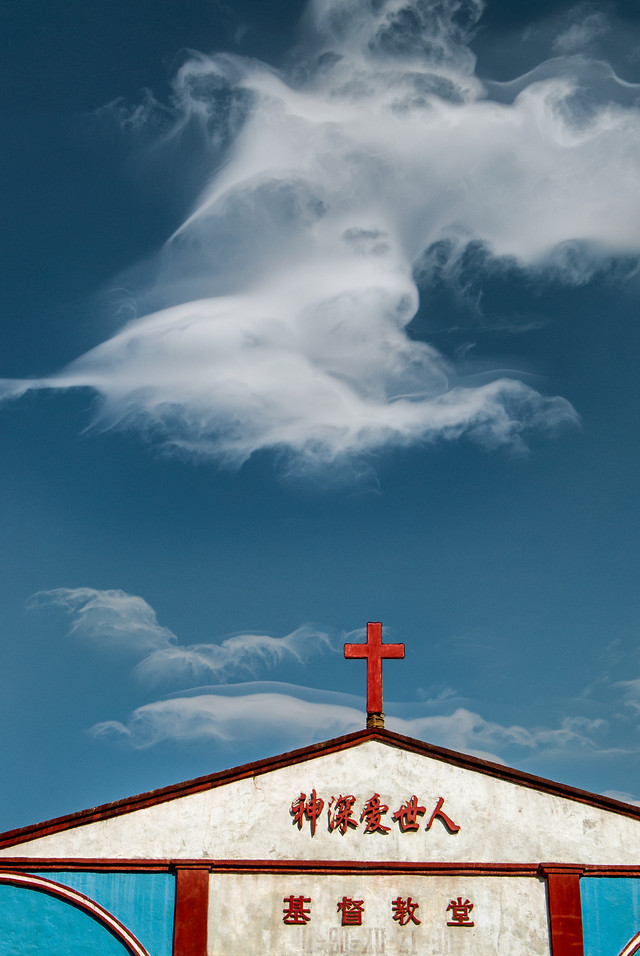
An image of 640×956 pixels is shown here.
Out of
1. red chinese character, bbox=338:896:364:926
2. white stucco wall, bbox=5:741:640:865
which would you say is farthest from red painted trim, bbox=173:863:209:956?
red chinese character, bbox=338:896:364:926

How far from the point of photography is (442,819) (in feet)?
59.5

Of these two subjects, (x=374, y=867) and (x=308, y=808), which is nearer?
(x=374, y=867)

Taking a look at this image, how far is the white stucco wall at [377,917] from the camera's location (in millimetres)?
17250

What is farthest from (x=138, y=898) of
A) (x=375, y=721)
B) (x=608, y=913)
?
(x=608, y=913)

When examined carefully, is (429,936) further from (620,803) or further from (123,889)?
(123,889)

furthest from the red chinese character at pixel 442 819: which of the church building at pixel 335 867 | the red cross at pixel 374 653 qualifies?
the red cross at pixel 374 653

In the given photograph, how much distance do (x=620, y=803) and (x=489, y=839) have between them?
237cm

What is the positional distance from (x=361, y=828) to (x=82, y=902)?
479 cm

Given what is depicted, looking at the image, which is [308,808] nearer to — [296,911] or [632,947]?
[296,911]

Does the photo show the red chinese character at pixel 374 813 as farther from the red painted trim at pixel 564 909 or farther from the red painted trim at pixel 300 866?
the red painted trim at pixel 564 909

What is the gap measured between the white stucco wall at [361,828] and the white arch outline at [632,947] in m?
1.20

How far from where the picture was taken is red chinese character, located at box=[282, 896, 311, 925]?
684 inches

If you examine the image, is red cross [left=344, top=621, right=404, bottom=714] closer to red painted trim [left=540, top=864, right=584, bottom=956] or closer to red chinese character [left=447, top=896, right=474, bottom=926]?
red chinese character [left=447, top=896, right=474, bottom=926]

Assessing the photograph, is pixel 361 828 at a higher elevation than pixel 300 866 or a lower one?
higher
